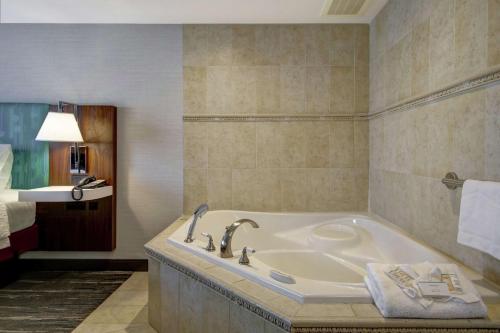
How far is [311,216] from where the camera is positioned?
9.13 feet

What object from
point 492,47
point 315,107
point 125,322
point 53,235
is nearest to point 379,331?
point 492,47

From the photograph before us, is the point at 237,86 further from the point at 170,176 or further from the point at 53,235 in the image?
the point at 53,235

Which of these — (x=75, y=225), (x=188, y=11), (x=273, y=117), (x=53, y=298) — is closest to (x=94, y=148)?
(x=75, y=225)

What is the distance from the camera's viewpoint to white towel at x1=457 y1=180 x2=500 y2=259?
125cm

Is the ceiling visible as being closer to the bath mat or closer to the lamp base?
the lamp base

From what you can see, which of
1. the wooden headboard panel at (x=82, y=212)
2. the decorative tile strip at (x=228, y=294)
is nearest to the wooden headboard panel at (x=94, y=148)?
the wooden headboard panel at (x=82, y=212)

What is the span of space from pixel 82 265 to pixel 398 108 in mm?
2825

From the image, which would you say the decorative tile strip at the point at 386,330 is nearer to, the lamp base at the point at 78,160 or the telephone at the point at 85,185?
the telephone at the point at 85,185

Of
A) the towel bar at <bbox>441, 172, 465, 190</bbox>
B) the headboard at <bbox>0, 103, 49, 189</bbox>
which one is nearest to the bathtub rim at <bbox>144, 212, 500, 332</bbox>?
the towel bar at <bbox>441, 172, 465, 190</bbox>

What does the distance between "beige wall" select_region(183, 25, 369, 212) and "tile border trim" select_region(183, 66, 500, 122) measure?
0.03 m

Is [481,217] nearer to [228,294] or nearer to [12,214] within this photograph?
[228,294]

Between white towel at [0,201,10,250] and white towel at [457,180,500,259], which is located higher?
white towel at [457,180,500,259]

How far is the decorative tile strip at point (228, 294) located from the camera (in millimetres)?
1162

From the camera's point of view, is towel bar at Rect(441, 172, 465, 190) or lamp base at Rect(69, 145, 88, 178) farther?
lamp base at Rect(69, 145, 88, 178)
